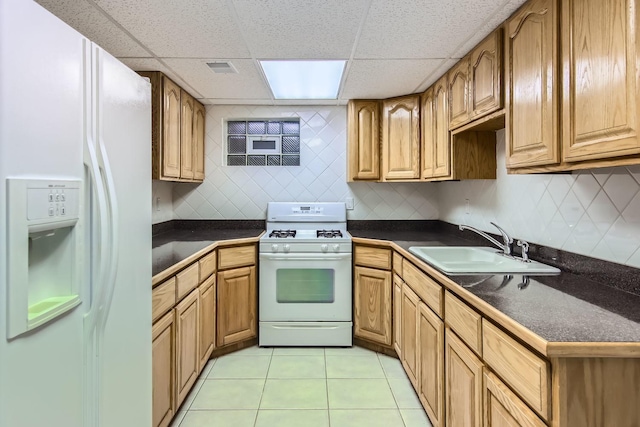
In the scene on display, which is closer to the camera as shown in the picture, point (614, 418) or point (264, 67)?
point (614, 418)

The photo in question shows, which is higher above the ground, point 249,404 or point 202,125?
point 202,125

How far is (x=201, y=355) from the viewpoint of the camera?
7.57 feet

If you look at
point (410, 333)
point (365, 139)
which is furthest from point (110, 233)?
point (365, 139)

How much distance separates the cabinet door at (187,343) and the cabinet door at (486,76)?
6.28ft

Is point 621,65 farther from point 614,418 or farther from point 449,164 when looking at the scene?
point 449,164

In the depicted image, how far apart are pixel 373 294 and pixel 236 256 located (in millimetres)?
1087

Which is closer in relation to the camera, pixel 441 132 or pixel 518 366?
pixel 518 366

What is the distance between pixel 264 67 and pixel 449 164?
54.2 inches

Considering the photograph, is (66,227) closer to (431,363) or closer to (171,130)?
(431,363)

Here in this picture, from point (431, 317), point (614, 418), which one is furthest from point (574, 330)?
point (431, 317)

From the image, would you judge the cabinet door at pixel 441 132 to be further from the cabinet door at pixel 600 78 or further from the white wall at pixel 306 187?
the cabinet door at pixel 600 78

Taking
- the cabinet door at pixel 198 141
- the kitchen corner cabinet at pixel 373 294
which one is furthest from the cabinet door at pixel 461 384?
the cabinet door at pixel 198 141

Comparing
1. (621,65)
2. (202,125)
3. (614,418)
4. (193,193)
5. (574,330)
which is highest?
(202,125)

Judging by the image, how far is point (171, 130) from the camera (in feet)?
8.36
